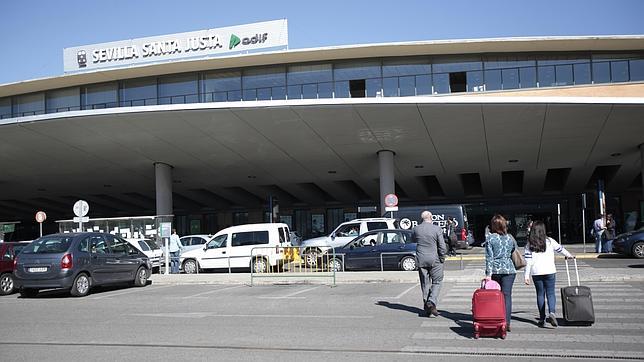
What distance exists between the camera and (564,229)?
43.2 metres

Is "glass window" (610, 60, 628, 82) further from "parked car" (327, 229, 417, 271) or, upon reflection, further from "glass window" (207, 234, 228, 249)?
"glass window" (207, 234, 228, 249)

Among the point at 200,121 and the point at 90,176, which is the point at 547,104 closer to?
the point at 200,121

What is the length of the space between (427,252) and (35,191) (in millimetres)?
42302

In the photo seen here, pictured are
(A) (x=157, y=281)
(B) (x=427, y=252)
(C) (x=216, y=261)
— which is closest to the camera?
(B) (x=427, y=252)

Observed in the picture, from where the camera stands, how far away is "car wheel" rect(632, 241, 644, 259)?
20844mm

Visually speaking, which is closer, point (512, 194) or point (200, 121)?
point (200, 121)

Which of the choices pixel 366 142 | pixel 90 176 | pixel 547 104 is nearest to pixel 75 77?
pixel 90 176

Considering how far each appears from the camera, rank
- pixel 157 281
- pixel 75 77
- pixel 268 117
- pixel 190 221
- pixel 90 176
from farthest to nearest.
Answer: pixel 190 221, pixel 90 176, pixel 75 77, pixel 268 117, pixel 157 281

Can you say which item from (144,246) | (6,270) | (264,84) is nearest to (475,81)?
(264,84)

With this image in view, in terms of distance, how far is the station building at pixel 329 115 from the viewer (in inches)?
1045

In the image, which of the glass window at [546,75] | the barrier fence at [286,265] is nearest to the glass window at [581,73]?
the glass window at [546,75]

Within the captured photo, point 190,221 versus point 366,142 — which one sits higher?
point 366,142

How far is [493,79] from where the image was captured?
97.7 ft

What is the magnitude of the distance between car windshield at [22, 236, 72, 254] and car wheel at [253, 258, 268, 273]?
5913 mm
